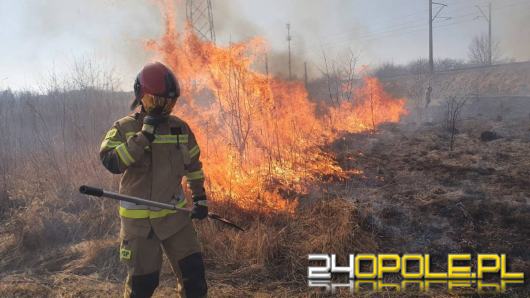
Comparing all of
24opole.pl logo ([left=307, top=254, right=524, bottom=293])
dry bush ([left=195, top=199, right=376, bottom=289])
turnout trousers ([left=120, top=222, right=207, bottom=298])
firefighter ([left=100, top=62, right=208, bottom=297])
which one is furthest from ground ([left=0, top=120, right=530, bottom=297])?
firefighter ([left=100, top=62, right=208, bottom=297])

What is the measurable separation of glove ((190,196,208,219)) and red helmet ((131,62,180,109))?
0.94m

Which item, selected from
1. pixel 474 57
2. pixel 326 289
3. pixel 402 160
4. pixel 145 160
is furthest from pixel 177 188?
pixel 474 57

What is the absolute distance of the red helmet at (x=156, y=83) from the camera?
2.80 meters

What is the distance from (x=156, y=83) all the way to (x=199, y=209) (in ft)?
3.72

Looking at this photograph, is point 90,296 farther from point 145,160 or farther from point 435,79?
point 435,79

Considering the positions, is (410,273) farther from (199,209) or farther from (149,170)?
(149,170)

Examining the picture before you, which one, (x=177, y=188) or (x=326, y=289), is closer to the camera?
(x=177, y=188)

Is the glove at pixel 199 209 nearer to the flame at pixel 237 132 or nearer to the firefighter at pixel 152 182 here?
the firefighter at pixel 152 182

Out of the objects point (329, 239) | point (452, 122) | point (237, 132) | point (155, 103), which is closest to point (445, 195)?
point (329, 239)

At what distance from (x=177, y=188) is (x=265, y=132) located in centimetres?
640

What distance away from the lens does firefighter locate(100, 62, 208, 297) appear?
8.76 feet

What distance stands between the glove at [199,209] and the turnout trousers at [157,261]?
0.12m

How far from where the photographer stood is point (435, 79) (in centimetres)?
3184

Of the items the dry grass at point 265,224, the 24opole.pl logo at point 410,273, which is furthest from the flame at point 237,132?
the 24opole.pl logo at point 410,273
